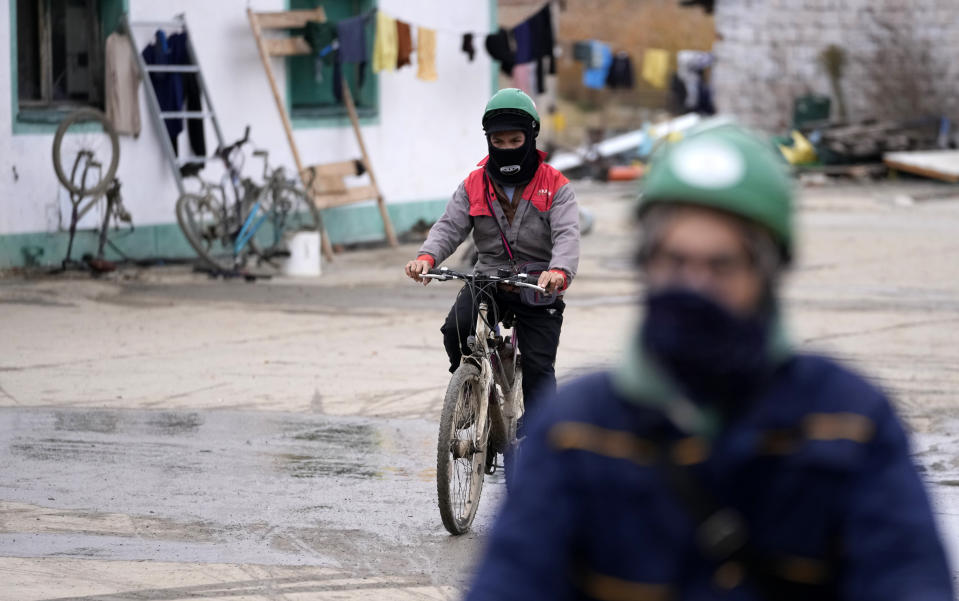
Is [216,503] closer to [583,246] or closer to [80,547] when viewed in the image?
[80,547]

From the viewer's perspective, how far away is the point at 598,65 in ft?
117

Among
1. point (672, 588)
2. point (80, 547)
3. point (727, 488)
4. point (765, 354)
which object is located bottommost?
point (80, 547)

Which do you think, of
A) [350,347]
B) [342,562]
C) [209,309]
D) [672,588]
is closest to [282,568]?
[342,562]

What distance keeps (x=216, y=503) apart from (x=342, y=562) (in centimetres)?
113

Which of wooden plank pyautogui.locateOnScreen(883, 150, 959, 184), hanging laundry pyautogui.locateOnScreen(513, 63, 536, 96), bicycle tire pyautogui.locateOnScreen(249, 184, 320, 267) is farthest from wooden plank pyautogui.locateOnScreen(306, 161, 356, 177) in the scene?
wooden plank pyautogui.locateOnScreen(883, 150, 959, 184)

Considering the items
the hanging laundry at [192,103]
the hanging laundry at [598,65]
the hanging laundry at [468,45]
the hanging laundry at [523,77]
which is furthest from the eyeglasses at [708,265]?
the hanging laundry at [598,65]

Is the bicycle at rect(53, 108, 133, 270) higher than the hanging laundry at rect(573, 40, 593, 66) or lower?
higher

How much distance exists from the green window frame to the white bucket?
2488 millimetres

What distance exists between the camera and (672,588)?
72.8 inches

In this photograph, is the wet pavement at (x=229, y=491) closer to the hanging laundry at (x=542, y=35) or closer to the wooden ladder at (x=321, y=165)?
the wooden ladder at (x=321, y=165)

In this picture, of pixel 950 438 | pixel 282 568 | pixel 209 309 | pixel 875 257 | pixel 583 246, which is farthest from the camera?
pixel 583 246

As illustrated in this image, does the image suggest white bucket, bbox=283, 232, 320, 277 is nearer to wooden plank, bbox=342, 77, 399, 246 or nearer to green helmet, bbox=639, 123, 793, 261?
wooden plank, bbox=342, 77, 399, 246

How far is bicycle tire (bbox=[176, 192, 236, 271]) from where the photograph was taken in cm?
1449

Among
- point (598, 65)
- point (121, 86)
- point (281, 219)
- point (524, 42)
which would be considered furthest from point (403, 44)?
point (598, 65)
